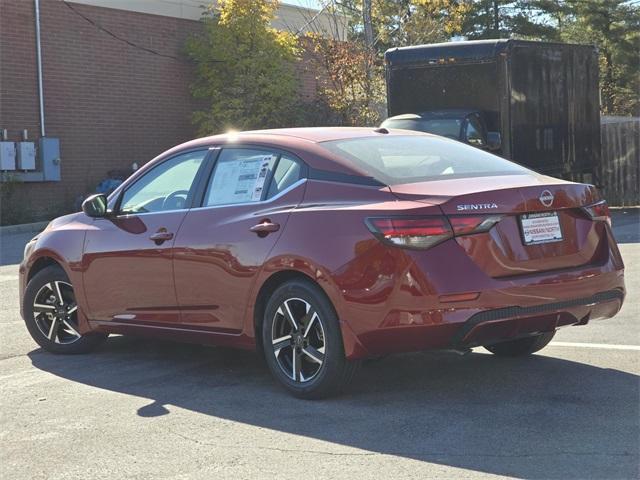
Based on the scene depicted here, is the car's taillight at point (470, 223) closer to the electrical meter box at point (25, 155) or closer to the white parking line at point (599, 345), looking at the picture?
the white parking line at point (599, 345)

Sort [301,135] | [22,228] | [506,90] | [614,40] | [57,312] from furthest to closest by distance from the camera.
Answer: [614,40]
[22,228]
[506,90]
[57,312]
[301,135]

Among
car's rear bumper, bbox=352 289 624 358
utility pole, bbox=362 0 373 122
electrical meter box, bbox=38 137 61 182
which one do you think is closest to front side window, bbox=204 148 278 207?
car's rear bumper, bbox=352 289 624 358

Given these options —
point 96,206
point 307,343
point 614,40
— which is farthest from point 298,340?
point 614,40

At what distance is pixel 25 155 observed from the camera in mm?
19969

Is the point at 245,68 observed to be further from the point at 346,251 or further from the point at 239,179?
the point at 346,251

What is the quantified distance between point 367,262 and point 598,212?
1591 mm

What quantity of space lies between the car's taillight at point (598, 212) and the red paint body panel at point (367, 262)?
36mm

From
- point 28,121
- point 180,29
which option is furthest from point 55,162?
point 180,29

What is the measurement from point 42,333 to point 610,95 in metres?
43.0

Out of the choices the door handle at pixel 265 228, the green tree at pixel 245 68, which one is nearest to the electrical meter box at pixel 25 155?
the green tree at pixel 245 68

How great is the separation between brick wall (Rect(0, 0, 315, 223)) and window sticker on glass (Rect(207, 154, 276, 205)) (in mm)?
13725

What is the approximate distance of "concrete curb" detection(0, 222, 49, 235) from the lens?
58.7 ft

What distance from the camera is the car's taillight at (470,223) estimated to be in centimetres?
514

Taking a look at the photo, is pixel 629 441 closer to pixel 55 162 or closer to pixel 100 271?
pixel 100 271
